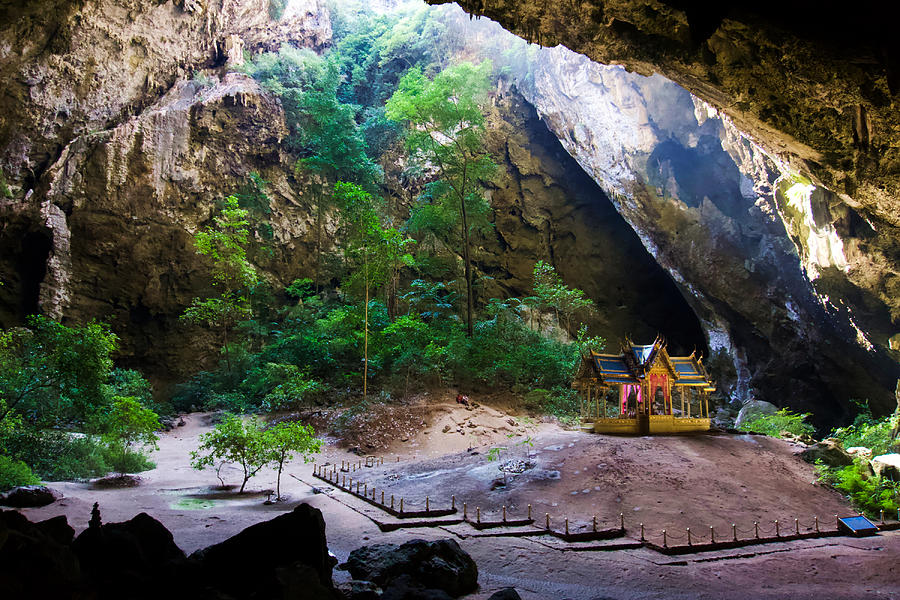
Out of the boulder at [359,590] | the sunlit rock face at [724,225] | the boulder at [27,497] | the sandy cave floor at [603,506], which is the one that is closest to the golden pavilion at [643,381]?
the sandy cave floor at [603,506]

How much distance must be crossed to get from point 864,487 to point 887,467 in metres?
0.67

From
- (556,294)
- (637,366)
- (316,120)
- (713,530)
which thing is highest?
(316,120)

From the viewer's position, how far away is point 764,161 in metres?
18.1

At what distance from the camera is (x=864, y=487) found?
962cm

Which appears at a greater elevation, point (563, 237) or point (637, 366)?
point (563, 237)

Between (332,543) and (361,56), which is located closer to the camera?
(332,543)

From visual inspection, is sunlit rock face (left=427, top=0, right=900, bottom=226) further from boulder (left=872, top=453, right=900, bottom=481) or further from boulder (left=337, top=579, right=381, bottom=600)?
boulder (left=337, top=579, right=381, bottom=600)

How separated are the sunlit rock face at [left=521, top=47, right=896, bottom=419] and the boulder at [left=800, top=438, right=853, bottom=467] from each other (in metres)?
7.16

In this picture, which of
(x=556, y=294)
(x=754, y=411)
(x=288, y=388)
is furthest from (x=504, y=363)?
(x=754, y=411)

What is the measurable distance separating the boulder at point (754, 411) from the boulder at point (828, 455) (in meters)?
8.18

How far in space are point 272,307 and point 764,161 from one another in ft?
69.1

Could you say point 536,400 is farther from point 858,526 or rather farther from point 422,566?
point 422,566

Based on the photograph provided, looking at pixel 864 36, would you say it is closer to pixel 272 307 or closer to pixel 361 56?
pixel 272 307

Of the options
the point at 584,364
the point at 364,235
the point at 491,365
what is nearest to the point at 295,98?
the point at 364,235
